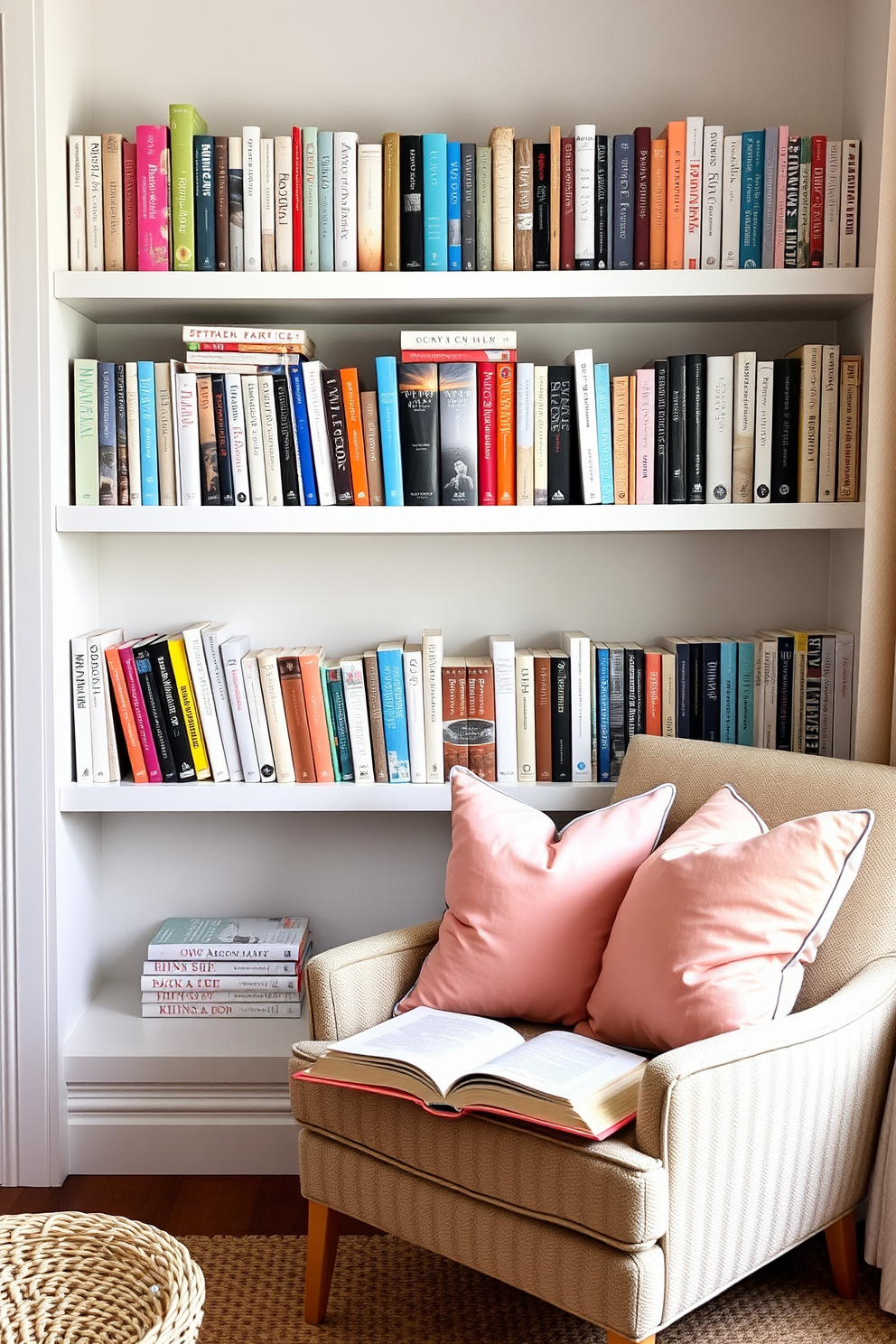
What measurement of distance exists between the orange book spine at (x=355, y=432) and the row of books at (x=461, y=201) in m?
0.21

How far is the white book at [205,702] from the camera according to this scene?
7.06 ft

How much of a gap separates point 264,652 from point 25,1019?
2.73ft

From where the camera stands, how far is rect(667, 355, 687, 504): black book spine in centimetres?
209

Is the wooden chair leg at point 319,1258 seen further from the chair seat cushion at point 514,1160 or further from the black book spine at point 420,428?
the black book spine at point 420,428

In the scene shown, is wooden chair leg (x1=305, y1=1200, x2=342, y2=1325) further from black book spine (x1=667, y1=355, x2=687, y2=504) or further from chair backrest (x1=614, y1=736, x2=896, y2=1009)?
black book spine (x1=667, y1=355, x2=687, y2=504)

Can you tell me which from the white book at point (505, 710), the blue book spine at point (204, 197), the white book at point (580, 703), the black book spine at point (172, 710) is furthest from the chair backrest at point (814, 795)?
the blue book spine at point (204, 197)

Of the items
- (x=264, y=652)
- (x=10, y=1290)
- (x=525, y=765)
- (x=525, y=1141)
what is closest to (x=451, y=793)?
(x=525, y=765)

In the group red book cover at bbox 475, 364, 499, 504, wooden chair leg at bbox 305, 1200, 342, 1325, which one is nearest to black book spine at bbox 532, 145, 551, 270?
red book cover at bbox 475, 364, 499, 504

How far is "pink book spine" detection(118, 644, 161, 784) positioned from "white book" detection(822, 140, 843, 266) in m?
1.51

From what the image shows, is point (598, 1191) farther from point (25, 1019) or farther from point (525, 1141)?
point (25, 1019)

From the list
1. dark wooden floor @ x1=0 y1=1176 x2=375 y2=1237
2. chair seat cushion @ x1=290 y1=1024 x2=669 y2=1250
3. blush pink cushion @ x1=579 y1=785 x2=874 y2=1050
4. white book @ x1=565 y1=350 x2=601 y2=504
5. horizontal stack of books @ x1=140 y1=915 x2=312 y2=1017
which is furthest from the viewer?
horizontal stack of books @ x1=140 y1=915 x2=312 y2=1017

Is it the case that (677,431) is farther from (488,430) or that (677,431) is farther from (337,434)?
(337,434)

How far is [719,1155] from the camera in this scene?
143cm

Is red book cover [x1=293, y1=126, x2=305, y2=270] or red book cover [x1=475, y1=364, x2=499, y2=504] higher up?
red book cover [x1=293, y1=126, x2=305, y2=270]
